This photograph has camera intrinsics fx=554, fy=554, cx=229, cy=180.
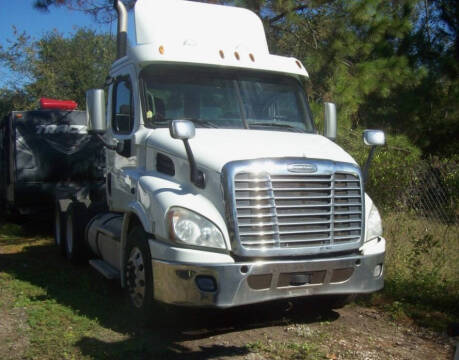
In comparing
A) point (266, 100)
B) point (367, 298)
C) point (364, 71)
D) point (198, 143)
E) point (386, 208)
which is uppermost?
point (364, 71)

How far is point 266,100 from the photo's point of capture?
240 inches

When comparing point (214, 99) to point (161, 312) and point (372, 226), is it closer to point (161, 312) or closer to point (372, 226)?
point (372, 226)

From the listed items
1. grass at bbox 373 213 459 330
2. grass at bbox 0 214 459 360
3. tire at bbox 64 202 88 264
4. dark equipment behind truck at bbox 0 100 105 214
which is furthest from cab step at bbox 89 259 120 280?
dark equipment behind truck at bbox 0 100 105 214

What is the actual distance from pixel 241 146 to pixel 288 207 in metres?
0.73

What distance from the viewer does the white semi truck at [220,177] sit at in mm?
4590

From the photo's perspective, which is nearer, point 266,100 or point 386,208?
point 266,100

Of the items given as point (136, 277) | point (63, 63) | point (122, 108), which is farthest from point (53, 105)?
point (63, 63)

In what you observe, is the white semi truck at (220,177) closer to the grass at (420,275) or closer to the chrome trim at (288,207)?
the chrome trim at (288,207)

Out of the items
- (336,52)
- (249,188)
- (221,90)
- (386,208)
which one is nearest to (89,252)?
(221,90)

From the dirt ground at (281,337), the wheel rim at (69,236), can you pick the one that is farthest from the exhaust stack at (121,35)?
the dirt ground at (281,337)

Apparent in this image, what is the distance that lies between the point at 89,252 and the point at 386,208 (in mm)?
5015

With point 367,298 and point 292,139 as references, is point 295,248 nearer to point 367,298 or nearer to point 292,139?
point 292,139

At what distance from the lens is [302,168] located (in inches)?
190

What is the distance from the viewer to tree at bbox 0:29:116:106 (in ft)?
79.6
